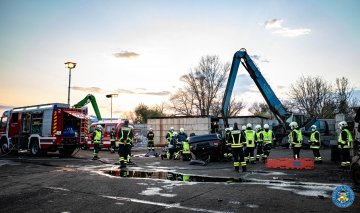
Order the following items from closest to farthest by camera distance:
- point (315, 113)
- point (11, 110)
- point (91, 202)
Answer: point (91, 202), point (11, 110), point (315, 113)

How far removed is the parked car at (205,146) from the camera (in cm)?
1331

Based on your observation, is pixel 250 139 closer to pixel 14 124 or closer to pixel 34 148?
pixel 34 148

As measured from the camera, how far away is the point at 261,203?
18.1 ft

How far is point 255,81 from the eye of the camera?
2225cm

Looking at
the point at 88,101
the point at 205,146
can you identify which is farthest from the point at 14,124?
the point at 205,146

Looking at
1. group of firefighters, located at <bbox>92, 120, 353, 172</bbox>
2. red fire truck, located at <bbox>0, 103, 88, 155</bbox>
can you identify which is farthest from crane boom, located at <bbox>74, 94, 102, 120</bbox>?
group of firefighters, located at <bbox>92, 120, 353, 172</bbox>

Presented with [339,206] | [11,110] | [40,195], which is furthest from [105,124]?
[339,206]

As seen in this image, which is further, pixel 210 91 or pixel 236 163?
pixel 210 91

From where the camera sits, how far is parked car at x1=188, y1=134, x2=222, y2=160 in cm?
1331

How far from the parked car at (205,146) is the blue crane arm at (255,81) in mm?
6591

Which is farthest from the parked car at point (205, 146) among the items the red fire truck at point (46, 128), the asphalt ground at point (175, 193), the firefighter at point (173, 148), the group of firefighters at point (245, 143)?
the red fire truck at point (46, 128)

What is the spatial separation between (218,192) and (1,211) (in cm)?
444

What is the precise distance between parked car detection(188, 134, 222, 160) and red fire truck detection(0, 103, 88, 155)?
8342mm

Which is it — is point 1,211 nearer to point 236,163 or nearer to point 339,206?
point 339,206
